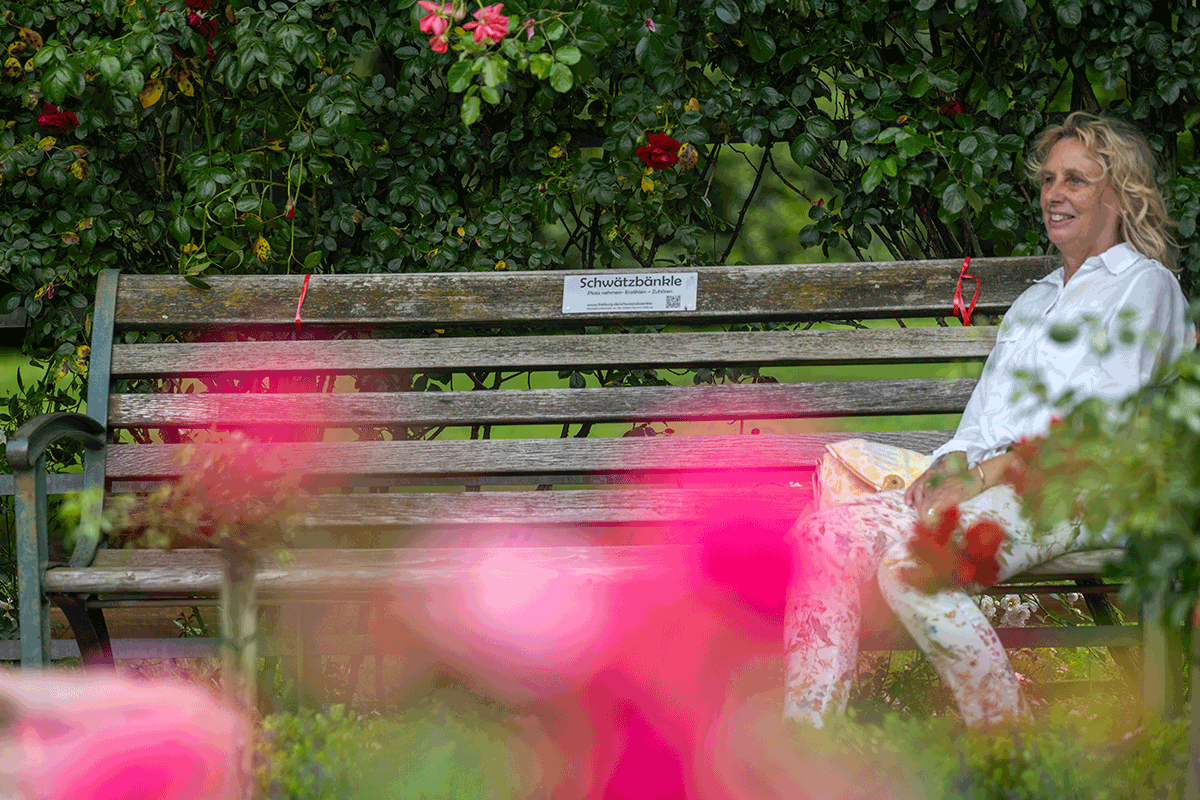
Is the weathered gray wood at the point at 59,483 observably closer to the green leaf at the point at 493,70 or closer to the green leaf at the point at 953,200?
the green leaf at the point at 493,70

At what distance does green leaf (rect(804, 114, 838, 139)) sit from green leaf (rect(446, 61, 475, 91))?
3.19 feet

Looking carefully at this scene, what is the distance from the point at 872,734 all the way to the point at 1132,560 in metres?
0.73

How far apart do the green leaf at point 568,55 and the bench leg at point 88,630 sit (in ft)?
5.31

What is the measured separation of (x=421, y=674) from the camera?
2721 millimetres

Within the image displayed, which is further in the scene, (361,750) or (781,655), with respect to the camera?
(781,655)

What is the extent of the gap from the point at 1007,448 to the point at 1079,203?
2.04ft

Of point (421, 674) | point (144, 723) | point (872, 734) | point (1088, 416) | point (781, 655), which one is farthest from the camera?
point (421, 674)

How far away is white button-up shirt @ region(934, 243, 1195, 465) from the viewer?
2039 mm

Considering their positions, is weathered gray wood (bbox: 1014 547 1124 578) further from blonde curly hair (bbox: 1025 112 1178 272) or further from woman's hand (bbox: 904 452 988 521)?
blonde curly hair (bbox: 1025 112 1178 272)

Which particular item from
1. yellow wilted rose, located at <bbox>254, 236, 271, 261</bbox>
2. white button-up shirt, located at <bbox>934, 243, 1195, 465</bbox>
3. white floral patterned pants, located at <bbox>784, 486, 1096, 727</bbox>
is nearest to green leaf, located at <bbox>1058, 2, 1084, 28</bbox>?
white button-up shirt, located at <bbox>934, 243, 1195, 465</bbox>

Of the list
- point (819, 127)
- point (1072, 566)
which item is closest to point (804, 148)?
point (819, 127)

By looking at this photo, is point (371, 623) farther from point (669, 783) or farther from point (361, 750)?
point (669, 783)

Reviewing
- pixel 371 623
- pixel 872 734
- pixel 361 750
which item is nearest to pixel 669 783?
pixel 872 734

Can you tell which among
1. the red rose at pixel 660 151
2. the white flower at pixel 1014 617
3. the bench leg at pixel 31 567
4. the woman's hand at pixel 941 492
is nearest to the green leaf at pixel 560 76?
the red rose at pixel 660 151
